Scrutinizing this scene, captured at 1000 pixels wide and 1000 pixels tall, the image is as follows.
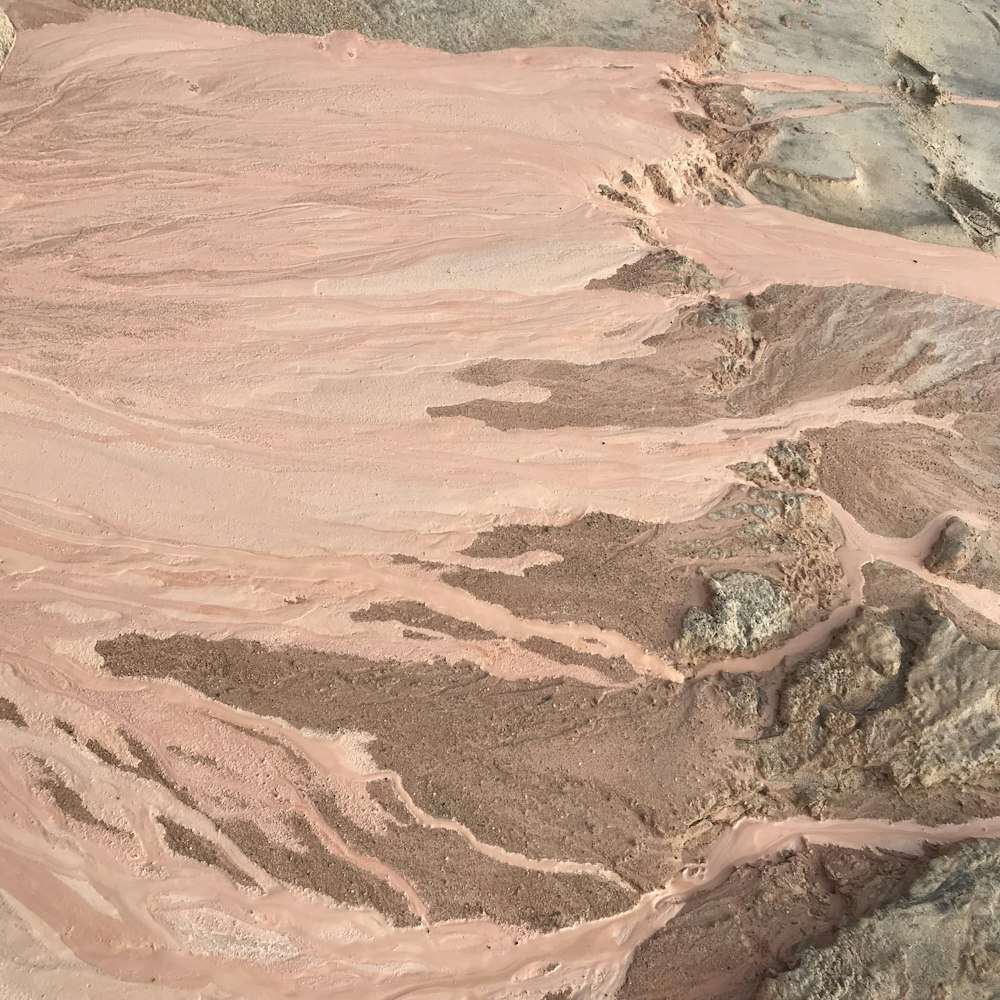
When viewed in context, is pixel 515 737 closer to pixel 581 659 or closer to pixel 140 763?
pixel 581 659

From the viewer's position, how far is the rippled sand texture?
4.25m

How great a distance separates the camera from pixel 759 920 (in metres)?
4.36

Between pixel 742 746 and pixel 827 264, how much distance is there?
3952 mm

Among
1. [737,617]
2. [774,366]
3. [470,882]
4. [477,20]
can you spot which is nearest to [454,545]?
[737,617]

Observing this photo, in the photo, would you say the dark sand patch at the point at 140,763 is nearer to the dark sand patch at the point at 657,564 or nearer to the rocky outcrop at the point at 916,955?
the dark sand patch at the point at 657,564

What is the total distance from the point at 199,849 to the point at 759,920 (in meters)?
3.01

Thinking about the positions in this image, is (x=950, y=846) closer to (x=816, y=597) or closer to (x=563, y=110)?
(x=816, y=597)

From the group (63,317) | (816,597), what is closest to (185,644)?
(63,317)

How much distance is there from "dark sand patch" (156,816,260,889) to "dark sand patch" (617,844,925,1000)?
82.0 inches

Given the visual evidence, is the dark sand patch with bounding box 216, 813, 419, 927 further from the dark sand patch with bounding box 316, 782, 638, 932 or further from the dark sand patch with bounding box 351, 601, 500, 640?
the dark sand patch with bounding box 351, 601, 500, 640

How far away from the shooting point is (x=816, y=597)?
506 centimetres

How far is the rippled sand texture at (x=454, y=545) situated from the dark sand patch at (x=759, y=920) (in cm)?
2

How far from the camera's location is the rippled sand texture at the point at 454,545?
425 cm

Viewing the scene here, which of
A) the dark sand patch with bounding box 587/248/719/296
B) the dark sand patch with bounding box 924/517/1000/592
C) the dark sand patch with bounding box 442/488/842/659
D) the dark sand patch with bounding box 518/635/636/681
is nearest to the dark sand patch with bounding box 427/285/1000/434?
the dark sand patch with bounding box 587/248/719/296
